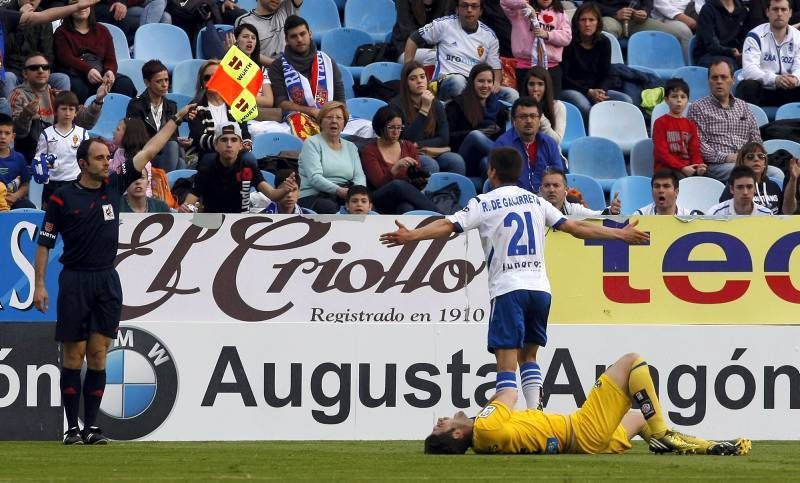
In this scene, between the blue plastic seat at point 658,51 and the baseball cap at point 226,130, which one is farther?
the blue plastic seat at point 658,51

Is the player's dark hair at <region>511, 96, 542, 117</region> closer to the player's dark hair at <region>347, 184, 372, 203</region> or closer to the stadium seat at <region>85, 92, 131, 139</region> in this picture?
the player's dark hair at <region>347, 184, 372, 203</region>

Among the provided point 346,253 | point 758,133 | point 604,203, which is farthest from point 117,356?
point 758,133

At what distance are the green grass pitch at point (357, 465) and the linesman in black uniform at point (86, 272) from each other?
51 centimetres

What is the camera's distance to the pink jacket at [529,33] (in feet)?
51.1

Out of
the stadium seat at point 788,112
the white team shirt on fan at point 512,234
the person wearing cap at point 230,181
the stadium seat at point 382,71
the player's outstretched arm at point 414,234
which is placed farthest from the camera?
the stadium seat at point 788,112

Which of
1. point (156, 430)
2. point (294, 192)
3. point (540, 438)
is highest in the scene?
point (294, 192)

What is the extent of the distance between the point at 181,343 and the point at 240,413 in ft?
2.23

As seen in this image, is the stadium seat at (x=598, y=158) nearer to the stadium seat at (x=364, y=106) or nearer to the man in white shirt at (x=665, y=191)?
the stadium seat at (x=364, y=106)

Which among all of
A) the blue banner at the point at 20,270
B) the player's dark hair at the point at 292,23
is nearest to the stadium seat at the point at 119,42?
the player's dark hair at the point at 292,23

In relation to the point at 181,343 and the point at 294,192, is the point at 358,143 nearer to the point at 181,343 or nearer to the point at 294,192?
the point at 294,192

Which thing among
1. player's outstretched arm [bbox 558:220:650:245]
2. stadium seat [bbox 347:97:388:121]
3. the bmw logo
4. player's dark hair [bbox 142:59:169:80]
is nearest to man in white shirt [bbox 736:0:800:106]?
stadium seat [bbox 347:97:388:121]

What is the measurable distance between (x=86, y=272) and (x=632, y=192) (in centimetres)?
609

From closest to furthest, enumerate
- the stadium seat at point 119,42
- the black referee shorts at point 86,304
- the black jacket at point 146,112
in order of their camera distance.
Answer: the black referee shorts at point 86,304 < the black jacket at point 146,112 < the stadium seat at point 119,42

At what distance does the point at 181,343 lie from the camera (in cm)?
1130
